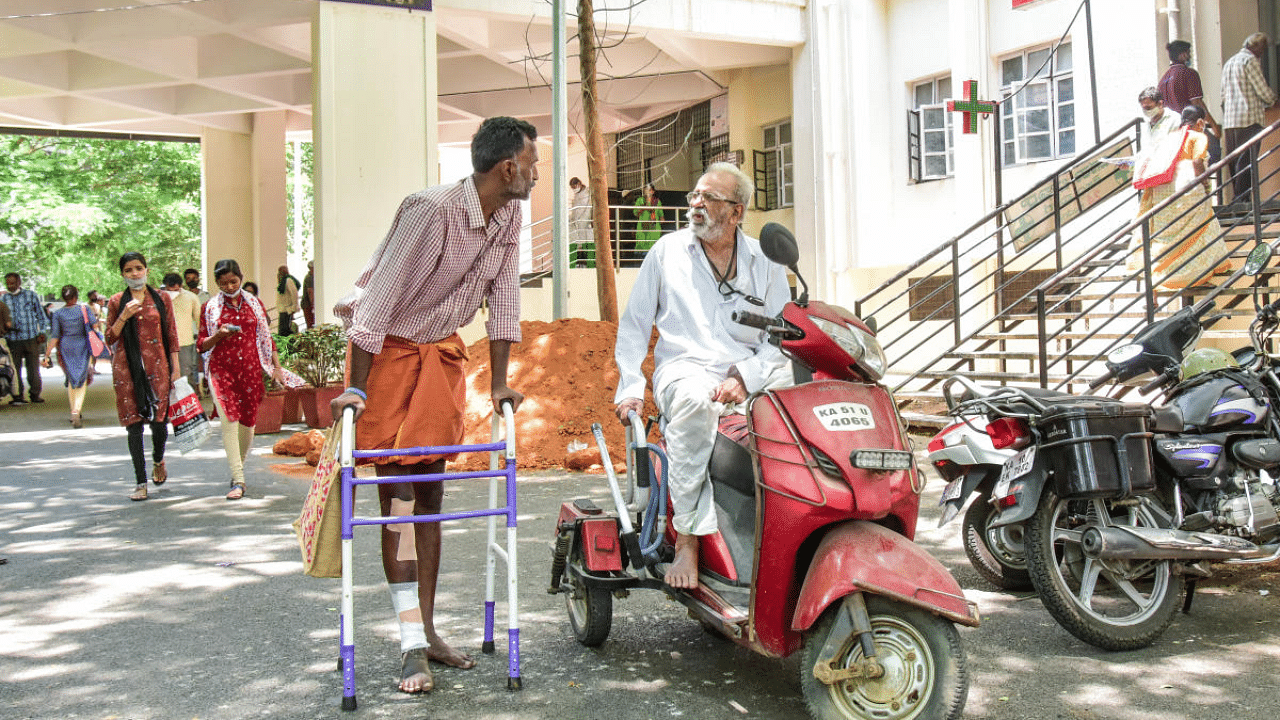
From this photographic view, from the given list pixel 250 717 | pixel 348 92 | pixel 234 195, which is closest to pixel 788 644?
pixel 250 717

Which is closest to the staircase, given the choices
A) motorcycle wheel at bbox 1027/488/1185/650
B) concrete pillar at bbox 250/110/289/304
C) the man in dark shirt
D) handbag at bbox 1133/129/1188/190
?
handbag at bbox 1133/129/1188/190

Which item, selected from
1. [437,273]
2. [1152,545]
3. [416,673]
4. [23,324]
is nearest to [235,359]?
[437,273]

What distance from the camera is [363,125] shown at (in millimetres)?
14680

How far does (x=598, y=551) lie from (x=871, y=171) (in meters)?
13.3

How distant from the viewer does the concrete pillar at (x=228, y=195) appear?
2564cm

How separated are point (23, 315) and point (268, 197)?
849 centimetres

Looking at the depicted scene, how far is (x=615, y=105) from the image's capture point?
2267cm

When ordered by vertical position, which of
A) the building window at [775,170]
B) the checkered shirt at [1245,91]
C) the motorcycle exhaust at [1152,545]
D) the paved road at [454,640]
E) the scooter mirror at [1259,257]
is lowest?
the paved road at [454,640]

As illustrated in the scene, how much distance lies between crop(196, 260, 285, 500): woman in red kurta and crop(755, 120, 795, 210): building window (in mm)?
12213

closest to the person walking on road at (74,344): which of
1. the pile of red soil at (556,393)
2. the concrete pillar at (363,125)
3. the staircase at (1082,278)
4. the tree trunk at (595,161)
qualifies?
the concrete pillar at (363,125)

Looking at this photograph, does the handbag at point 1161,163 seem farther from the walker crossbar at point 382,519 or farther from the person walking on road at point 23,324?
the person walking on road at point 23,324

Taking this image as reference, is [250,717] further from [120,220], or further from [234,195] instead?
[120,220]

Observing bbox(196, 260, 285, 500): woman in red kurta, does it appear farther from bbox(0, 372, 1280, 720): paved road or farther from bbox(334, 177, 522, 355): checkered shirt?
bbox(334, 177, 522, 355): checkered shirt

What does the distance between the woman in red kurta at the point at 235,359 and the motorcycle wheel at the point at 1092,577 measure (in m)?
6.12
